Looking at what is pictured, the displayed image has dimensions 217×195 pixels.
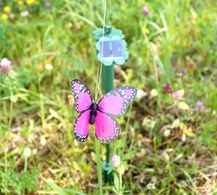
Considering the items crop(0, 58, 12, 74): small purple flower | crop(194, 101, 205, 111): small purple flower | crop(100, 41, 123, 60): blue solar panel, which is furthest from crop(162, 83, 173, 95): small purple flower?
crop(0, 58, 12, 74): small purple flower

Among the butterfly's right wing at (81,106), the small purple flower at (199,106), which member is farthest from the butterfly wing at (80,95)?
the small purple flower at (199,106)

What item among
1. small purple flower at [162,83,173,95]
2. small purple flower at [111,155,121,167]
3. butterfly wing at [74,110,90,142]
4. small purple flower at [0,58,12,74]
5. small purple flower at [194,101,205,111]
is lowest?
small purple flower at [111,155,121,167]

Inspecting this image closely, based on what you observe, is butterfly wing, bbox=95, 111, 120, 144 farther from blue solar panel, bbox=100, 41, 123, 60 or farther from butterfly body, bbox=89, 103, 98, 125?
blue solar panel, bbox=100, 41, 123, 60

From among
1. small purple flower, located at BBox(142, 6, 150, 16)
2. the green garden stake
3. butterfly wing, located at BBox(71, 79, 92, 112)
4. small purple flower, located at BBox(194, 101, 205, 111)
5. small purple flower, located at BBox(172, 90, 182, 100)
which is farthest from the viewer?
small purple flower, located at BBox(142, 6, 150, 16)

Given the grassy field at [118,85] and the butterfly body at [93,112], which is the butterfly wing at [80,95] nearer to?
the butterfly body at [93,112]

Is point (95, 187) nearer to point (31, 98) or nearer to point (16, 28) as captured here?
point (31, 98)

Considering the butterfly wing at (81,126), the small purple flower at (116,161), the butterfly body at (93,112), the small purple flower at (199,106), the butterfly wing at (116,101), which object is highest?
the small purple flower at (199,106)

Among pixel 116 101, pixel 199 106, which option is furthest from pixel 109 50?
pixel 199 106
